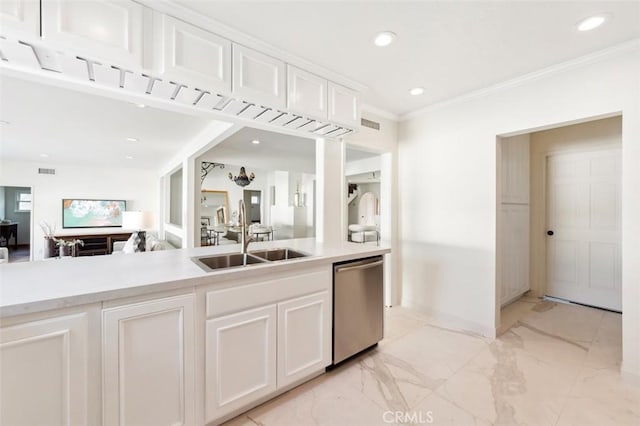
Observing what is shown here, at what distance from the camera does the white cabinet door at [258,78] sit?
1.77 metres

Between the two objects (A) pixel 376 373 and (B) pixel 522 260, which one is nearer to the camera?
(A) pixel 376 373

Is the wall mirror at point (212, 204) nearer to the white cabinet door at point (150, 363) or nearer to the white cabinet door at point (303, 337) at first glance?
the white cabinet door at point (303, 337)

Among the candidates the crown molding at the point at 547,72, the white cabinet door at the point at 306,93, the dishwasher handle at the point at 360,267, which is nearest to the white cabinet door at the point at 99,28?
the white cabinet door at the point at 306,93

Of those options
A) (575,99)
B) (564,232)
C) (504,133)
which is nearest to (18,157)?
(504,133)

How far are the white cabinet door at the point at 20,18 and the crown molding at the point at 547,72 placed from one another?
10.4ft

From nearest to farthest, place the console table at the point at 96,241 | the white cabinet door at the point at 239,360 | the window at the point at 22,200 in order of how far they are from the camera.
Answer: the white cabinet door at the point at 239,360 < the console table at the point at 96,241 < the window at the point at 22,200

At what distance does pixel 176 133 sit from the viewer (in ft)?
13.4

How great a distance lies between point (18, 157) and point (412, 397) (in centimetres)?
894

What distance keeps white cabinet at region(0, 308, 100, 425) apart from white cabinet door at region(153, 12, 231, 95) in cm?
130

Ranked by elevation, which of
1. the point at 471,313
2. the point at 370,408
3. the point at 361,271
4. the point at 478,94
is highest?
the point at 478,94

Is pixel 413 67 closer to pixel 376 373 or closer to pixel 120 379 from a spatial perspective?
→ pixel 376 373

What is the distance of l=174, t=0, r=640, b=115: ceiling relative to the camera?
1564 millimetres

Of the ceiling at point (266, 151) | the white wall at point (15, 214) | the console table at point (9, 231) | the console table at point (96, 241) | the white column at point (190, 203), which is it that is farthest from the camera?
the white wall at point (15, 214)

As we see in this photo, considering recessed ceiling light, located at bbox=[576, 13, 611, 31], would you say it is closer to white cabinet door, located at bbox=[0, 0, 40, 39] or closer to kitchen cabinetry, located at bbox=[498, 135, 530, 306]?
kitchen cabinetry, located at bbox=[498, 135, 530, 306]
